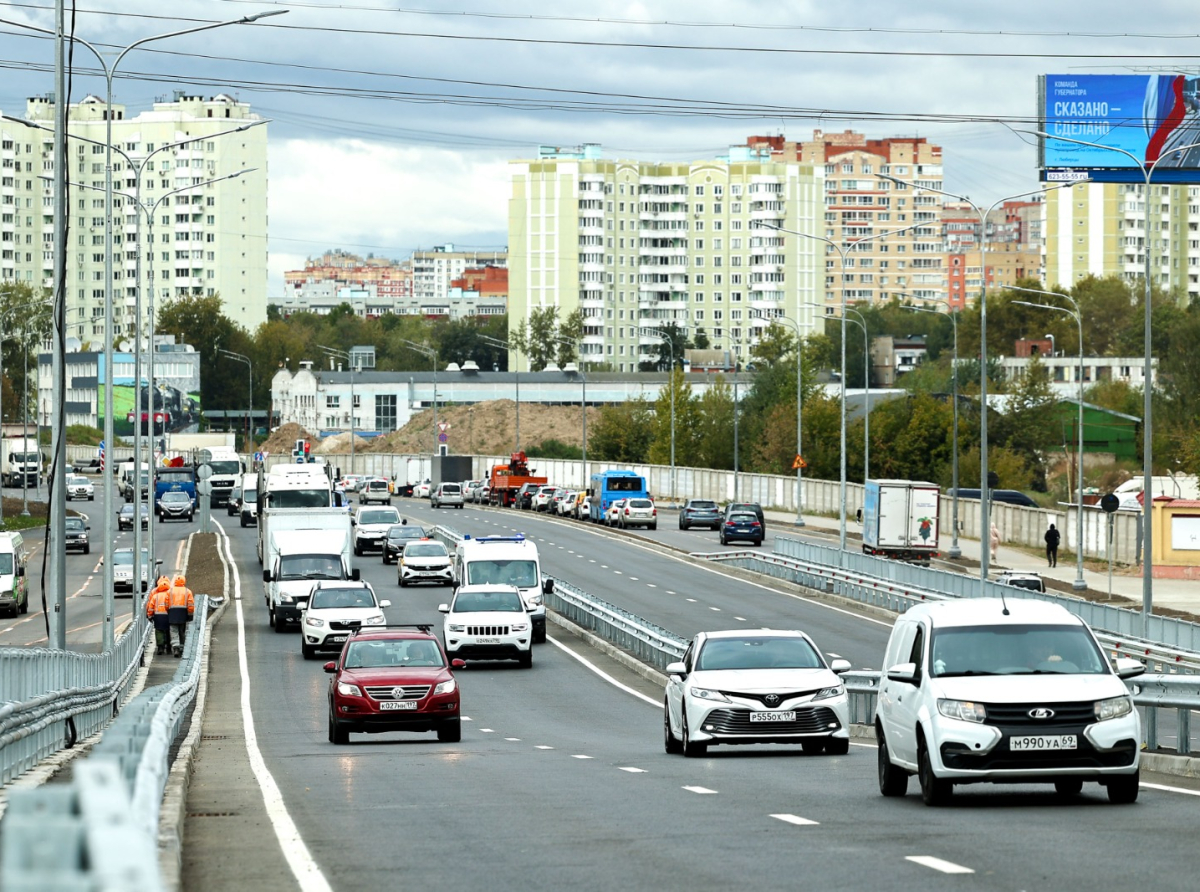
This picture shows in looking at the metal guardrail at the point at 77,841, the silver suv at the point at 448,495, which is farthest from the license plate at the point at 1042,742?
the silver suv at the point at 448,495

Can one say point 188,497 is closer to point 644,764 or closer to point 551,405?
point 551,405

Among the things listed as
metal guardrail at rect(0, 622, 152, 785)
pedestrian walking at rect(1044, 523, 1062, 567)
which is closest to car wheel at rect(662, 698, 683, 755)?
metal guardrail at rect(0, 622, 152, 785)

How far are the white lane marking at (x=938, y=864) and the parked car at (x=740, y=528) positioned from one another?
65.4 m

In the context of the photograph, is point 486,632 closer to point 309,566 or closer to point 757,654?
point 309,566

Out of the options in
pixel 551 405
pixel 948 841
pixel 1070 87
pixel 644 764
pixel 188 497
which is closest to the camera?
pixel 948 841

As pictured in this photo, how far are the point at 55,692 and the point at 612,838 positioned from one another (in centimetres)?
941

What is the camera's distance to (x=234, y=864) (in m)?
10.9

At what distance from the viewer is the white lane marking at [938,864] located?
1019 cm

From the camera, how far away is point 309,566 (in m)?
46.9

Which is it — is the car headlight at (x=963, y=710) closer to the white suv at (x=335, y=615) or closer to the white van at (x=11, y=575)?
the white suv at (x=335, y=615)

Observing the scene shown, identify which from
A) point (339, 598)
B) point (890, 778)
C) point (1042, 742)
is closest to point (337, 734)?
point (890, 778)

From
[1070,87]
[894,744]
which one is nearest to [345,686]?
[894,744]

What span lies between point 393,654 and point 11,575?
33901mm

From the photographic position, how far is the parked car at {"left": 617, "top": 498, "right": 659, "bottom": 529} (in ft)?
284
